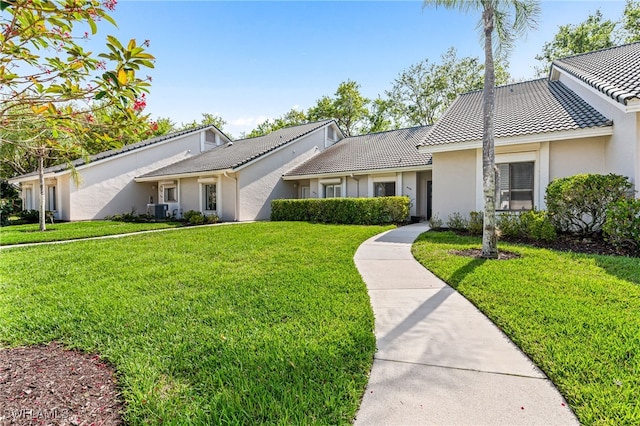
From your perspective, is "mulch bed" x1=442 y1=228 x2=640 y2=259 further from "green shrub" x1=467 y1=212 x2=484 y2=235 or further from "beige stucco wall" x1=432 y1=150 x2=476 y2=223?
"beige stucco wall" x1=432 y1=150 x2=476 y2=223

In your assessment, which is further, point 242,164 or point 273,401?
point 242,164

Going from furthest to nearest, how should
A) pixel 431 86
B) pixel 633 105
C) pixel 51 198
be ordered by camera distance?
pixel 431 86
pixel 51 198
pixel 633 105

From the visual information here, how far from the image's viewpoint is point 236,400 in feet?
7.82

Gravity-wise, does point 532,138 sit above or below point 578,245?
above

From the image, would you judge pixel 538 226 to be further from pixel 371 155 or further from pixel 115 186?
pixel 115 186

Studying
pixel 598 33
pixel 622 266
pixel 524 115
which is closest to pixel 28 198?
pixel 524 115

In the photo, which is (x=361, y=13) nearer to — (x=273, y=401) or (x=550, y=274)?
(x=550, y=274)

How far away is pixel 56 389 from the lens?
2.62 meters

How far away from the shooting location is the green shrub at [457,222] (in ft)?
36.1

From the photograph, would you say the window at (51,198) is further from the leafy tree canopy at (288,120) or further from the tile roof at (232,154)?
the leafy tree canopy at (288,120)

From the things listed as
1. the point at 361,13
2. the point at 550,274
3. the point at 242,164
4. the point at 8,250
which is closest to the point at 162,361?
the point at 550,274

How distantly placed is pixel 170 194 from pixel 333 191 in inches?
439

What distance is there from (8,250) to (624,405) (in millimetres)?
13398

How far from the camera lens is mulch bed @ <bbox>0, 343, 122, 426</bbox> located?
2289 mm
